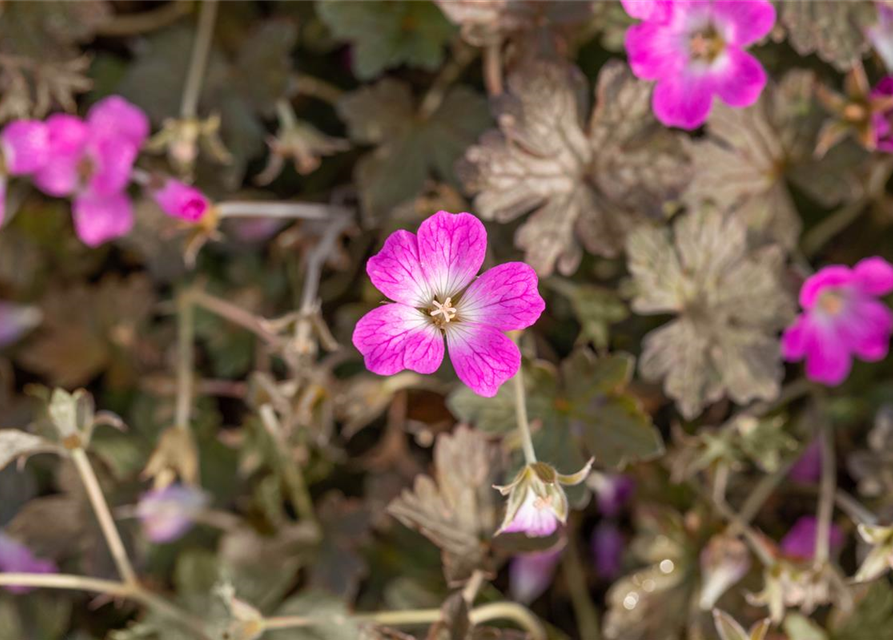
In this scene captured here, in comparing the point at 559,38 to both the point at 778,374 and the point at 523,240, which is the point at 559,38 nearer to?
the point at 523,240

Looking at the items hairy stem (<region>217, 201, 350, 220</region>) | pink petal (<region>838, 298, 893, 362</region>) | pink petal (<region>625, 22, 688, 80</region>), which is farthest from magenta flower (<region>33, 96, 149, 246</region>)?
pink petal (<region>838, 298, 893, 362</region>)

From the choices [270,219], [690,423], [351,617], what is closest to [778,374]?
[690,423]

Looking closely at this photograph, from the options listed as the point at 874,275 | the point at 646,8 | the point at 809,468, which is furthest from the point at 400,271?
the point at 809,468

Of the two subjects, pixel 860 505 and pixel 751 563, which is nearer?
pixel 751 563

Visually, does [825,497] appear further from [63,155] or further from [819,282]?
[63,155]

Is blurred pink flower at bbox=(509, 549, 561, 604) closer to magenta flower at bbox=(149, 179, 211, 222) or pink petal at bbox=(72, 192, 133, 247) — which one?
magenta flower at bbox=(149, 179, 211, 222)
